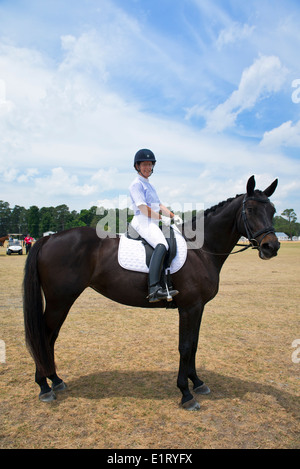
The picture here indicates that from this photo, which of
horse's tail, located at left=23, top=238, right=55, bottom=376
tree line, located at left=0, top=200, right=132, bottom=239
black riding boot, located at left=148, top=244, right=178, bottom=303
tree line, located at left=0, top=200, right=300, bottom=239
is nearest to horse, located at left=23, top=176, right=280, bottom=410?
horse's tail, located at left=23, top=238, right=55, bottom=376

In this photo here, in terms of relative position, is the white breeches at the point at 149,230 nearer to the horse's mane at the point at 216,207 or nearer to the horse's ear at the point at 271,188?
the horse's mane at the point at 216,207

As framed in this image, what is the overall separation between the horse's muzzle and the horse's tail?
3179mm

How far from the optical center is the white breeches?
406 cm

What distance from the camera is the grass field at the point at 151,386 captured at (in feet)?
10.5

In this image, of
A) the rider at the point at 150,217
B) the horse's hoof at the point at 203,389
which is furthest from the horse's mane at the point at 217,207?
the horse's hoof at the point at 203,389

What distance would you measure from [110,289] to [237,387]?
2416mm

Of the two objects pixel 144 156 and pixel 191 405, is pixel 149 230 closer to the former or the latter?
pixel 144 156

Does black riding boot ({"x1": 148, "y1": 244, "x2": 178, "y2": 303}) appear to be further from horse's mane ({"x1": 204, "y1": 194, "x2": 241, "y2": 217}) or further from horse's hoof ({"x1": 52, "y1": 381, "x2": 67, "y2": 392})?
horse's hoof ({"x1": 52, "y1": 381, "x2": 67, "y2": 392})

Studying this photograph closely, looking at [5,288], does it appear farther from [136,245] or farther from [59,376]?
[136,245]

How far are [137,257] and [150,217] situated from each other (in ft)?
2.01

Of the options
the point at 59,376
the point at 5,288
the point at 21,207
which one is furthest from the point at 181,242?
the point at 21,207

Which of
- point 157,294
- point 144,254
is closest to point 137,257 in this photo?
point 144,254

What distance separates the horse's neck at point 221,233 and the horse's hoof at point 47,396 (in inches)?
117
